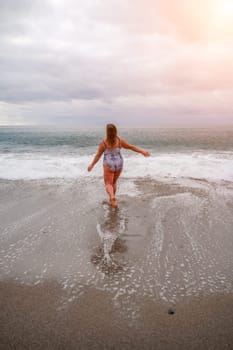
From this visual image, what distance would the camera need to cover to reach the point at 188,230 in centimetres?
470

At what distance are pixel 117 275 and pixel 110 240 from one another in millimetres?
1082

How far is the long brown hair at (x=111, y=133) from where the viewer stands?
19.5 ft

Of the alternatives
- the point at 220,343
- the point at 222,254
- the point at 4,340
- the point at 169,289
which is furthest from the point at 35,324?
the point at 222,254

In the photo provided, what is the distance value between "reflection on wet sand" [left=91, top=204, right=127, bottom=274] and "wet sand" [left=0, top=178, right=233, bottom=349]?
0.02m

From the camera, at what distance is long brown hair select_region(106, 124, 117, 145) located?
5.94 metres

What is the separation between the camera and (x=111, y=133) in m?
6.01

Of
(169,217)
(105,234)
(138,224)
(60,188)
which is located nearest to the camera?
(105,234)

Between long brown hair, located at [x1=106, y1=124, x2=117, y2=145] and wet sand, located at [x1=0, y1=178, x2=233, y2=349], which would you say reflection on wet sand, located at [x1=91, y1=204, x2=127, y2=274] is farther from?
long brown hair, located at [x1=106, y1=124, x2=117, y2=145]

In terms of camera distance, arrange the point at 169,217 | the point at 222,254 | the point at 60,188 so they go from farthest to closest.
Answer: the point at 60,188, the point at 169,217, the point at 222,254

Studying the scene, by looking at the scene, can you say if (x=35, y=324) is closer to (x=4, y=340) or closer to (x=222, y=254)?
(x=4, y=340)

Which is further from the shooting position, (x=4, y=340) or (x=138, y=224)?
(x=138, y=224)

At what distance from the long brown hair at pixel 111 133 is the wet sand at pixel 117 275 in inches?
64.1

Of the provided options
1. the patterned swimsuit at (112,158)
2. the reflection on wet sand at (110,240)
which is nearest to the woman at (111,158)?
the patterned swimsuit at (112,158)

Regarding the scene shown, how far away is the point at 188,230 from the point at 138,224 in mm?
981
